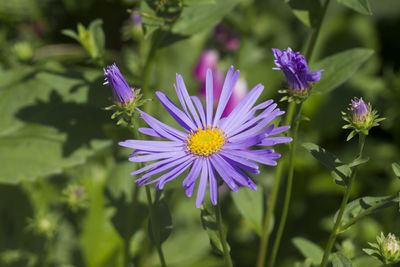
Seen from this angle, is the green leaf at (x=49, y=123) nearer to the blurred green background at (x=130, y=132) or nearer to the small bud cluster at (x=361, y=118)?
the blurred green background at (x=130, y=132)

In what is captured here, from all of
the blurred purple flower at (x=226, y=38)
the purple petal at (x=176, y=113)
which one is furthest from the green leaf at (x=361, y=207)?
the blurred purple flower at (x=226, y=38)

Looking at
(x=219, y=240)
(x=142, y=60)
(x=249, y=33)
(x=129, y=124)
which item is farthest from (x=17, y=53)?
(x=219, y=240)

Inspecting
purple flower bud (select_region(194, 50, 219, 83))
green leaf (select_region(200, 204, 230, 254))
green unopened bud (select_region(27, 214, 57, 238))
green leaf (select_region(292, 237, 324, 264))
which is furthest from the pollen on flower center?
purple flower bud (select_region(194, 50, 219, 83))

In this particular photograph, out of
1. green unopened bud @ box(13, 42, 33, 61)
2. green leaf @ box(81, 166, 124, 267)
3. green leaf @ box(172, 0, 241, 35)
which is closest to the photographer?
green leaf @ box(172, 0, 241, 35)

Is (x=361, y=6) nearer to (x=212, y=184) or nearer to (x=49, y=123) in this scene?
(x=212, y=184)

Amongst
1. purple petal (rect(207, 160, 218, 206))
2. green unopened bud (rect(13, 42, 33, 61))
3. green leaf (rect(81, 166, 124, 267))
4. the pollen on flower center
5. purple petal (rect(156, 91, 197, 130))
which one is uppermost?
green unopened bud (rect(13, 42, 33, 61))

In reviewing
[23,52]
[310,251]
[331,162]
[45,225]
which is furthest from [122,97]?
[23,52]

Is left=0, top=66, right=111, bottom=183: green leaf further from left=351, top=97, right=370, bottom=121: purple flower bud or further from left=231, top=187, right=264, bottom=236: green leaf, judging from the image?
left=351, top=97, right=370, bottom=121: purple flower bud
